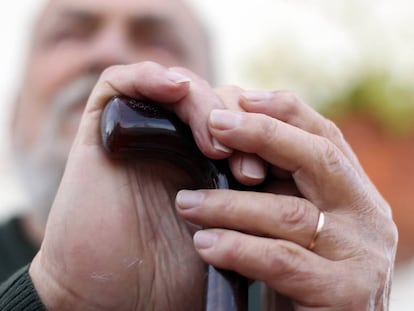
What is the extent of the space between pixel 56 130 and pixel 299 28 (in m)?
1.15

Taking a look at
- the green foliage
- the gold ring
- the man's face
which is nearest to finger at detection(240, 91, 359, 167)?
the gold ring

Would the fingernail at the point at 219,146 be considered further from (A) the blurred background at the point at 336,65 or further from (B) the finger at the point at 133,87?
(A) the blurred background at the point at 336,65

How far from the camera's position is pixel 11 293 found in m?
0.96

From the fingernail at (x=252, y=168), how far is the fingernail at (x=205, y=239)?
72mm

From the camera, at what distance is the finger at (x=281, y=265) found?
0.79 metres

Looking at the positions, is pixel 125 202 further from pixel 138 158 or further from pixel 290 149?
pixel 290 149

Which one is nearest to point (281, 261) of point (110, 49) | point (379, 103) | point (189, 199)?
point (189, 199)

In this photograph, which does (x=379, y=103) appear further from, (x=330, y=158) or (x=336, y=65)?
(x=330, y=158)

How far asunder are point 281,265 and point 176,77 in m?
0.23

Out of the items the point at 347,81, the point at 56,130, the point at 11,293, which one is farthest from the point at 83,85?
the point at 11,293

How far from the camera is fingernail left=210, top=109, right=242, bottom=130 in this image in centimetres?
82

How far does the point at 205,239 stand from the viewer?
2.62 ft

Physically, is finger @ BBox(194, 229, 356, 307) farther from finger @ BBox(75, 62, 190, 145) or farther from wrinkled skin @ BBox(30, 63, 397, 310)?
finger @ BBox(75, 62, 190, 145)

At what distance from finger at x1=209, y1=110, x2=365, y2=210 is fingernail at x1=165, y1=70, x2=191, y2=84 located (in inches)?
2.2
